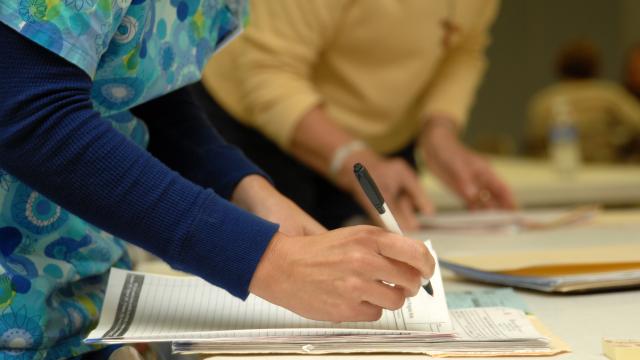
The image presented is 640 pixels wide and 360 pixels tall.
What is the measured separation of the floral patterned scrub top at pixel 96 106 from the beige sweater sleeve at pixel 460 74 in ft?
3.77

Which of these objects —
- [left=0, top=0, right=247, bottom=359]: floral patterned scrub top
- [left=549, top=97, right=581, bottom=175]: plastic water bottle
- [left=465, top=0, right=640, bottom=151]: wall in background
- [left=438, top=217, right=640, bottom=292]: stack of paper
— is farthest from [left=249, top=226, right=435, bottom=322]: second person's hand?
[left=465, top=0, right=640, bottom=151]: wall in background

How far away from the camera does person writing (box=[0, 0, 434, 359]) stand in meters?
0.68

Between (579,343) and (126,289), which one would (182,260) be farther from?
(579,343)

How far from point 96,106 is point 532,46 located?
772 centimetres

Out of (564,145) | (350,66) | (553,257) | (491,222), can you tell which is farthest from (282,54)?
(564,145)

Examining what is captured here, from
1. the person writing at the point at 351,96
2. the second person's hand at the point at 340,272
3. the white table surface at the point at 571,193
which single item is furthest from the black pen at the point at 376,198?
the white table surface at the point at 571,193

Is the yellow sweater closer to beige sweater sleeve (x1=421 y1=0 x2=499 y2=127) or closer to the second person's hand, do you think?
beige sweater sleeve (x1=421 y1=0 x2=499 y2=127)

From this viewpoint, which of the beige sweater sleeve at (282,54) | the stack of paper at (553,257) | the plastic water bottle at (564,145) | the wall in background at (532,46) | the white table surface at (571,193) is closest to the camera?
the stack of paper at (553,257)

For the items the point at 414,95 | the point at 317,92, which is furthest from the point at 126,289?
the point at 414,95

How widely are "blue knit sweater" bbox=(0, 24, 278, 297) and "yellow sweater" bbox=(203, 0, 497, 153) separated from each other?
96 centimetres

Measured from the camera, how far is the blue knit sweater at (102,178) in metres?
0.67

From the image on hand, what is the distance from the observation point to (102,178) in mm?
690

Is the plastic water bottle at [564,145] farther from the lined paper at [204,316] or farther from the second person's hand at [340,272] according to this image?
the second person's hand at [340,272]

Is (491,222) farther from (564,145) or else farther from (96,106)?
(564,145)
